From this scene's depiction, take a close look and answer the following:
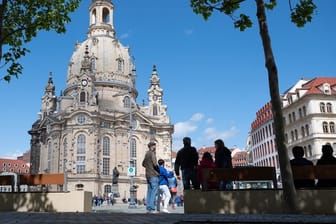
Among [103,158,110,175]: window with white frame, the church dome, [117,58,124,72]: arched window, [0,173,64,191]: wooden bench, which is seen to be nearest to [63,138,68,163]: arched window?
[103,158,110,175]: window with white frame

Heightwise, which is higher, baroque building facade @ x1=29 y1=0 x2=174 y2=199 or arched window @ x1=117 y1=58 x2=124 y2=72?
arched window @ x1=117 y1=58 x2=124 y2=72

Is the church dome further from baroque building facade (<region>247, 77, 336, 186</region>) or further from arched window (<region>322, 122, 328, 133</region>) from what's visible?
arched window (<region>322, 122, 328, 133</region>)

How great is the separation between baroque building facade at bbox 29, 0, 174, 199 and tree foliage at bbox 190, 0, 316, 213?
166 ft

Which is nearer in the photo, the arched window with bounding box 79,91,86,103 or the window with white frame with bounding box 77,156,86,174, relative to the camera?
the window with white frame with bounding box 77,156,86,174

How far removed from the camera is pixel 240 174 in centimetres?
1039

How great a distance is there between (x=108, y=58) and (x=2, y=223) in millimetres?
74558

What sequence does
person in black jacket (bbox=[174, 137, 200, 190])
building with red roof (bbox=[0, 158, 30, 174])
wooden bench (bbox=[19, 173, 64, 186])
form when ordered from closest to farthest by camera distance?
person in black jacket (bbox=[174, 137, 200, 190]), wooden bench (bbox=[19, 173, 64, 186]), building with red roof (bbox=[0, 158, 30, 174])

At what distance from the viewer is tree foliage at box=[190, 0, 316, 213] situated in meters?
8.98

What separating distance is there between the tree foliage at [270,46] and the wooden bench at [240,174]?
1237 millimetres

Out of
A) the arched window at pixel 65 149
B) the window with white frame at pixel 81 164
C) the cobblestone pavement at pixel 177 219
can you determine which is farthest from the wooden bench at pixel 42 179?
the arched window at pixel 65 149

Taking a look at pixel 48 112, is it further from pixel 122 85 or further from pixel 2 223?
pixel 2 223

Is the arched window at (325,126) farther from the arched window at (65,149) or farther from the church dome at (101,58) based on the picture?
the arched window at (65,149)

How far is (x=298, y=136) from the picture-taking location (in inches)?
2249

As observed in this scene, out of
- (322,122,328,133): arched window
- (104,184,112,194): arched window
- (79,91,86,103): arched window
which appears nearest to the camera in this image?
(322,122,328,133): arched window
